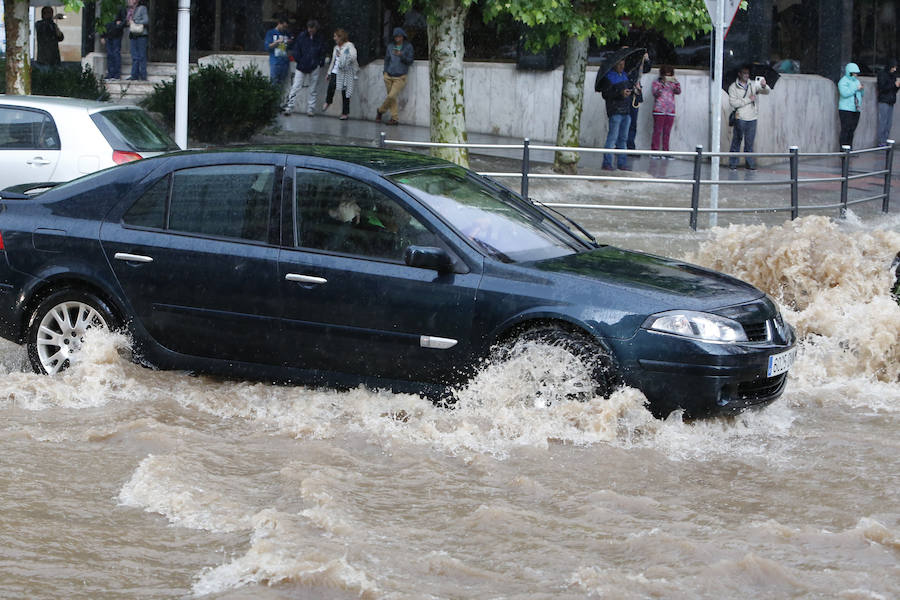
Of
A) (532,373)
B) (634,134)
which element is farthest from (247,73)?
(532,373)

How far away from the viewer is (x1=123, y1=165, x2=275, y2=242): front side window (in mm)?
6926

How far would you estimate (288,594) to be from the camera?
4.41 metres

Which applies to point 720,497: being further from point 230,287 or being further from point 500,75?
point 500,75

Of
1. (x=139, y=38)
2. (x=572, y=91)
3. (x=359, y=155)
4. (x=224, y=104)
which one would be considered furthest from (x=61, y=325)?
(x=139, y=38)

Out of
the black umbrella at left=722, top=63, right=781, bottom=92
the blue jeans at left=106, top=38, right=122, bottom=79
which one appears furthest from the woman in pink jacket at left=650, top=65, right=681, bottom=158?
the blue jeans at left=106, top=38, right=122, bottom=79

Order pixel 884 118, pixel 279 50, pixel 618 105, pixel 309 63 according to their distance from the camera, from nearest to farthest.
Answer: pixel 618 105 < pixel 884 118 < pixel 309 63 < pixel 279 50

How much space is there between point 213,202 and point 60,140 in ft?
18.4

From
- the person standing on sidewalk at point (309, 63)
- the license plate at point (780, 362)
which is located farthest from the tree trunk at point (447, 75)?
the license plate at point (780, 362)

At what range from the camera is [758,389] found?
21.2ft

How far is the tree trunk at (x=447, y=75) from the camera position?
16.5 meters

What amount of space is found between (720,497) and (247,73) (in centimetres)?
1771

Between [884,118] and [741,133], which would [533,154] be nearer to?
[741,133]

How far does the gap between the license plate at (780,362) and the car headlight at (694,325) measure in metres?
0.28

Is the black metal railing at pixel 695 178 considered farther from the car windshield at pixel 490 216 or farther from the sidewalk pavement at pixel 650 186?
the car windshield at pixel 490 216
